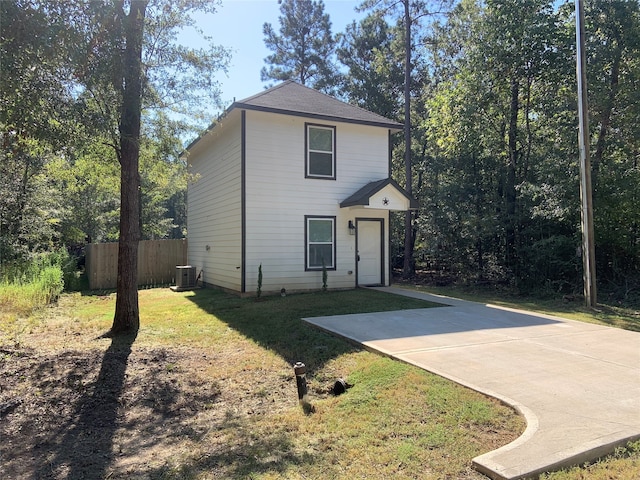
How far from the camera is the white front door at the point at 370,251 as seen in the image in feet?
41.1

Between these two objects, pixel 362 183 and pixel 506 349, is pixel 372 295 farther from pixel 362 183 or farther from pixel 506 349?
pixel 506 349

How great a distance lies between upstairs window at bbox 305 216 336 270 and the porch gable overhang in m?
0.72

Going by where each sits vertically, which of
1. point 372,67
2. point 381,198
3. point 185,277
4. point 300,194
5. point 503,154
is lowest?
point 185,277

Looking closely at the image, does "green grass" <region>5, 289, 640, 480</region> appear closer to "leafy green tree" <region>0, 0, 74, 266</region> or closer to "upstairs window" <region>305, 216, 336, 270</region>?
"leafy green tree" <region>0, 0, 74, 266</region>

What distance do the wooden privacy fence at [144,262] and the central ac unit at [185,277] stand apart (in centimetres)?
203

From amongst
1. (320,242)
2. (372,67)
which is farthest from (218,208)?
(372,67)

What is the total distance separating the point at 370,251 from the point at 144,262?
806 cm

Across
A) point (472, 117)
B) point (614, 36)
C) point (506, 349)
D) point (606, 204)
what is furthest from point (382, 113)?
point (506, 349)

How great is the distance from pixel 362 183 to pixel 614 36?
773cm

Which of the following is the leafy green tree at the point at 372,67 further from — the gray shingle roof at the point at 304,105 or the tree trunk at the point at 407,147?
the gray shingle roof at the point at 304,105

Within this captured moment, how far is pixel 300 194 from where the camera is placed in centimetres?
1151

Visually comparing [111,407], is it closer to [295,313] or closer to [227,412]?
[227,412]

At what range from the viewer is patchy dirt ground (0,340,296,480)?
311 centimetres

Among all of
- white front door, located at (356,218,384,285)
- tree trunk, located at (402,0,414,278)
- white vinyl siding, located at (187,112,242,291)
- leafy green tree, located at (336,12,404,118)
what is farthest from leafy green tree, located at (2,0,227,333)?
leafy green tree, located at (336,12,404,118)
